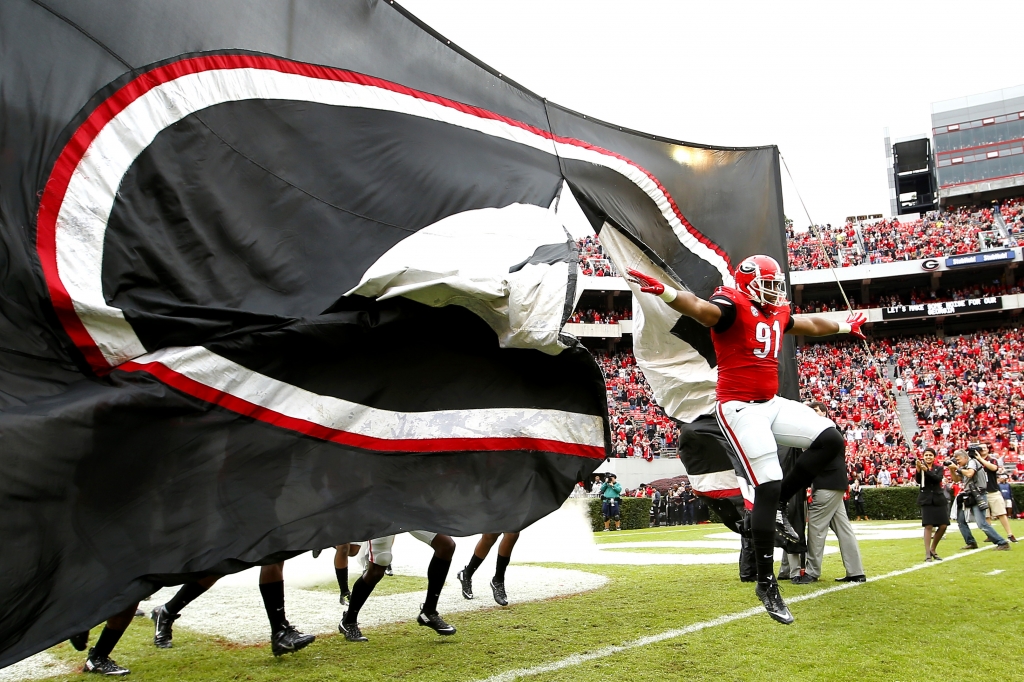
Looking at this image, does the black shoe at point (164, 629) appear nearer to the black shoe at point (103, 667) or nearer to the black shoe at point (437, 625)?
the black shoe at point (103, 667)

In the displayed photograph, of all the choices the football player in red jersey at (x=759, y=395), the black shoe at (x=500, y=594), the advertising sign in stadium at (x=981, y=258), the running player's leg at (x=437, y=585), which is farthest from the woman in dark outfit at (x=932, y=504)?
the advertising sign in stadium at (x=981, y=258)

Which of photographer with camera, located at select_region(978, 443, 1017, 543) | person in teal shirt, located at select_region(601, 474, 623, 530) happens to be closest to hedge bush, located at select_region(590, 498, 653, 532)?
person in teal shirt, located at select_region(601, 474, 623, 530)

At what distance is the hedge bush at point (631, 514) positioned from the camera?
20.7 metres

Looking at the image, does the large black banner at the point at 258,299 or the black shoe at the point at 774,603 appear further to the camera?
the black shoe at the point at 774,603

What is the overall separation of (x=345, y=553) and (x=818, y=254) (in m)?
36.8

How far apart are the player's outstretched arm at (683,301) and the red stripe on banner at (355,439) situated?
1172 millimetres

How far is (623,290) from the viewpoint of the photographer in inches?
1494

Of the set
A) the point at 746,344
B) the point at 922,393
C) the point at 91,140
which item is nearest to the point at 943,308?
the point at 922,393

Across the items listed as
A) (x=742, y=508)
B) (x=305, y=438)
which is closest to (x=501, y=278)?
(x=305, y=438)

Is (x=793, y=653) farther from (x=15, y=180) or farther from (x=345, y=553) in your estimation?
(x=15, y=180)

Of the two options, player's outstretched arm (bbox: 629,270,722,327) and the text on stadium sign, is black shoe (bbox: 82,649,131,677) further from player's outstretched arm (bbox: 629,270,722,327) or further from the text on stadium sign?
the text on stadium sign

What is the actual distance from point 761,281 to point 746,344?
439 mm

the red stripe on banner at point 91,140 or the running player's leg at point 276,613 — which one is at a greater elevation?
the red stripe on banner at point 91,140

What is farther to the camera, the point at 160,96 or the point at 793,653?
the point at 793,653
